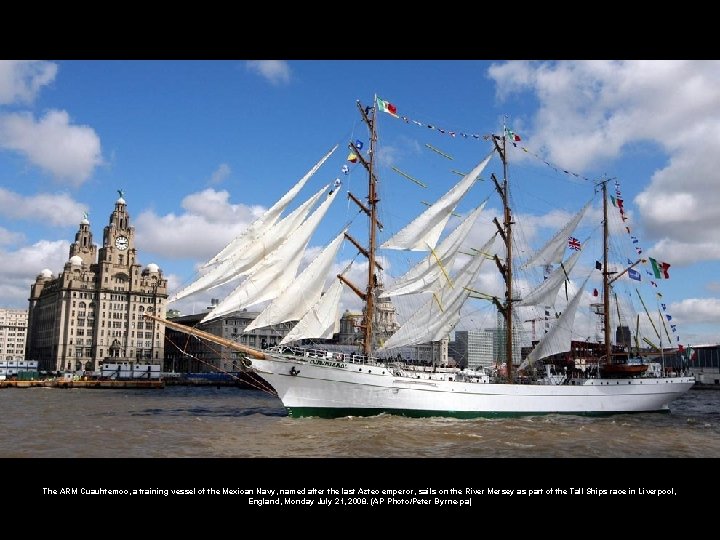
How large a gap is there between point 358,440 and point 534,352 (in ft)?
71.6

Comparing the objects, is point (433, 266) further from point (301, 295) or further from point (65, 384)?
point (65, 384)

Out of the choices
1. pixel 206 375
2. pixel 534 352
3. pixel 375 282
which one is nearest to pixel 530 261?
pixel 534 352

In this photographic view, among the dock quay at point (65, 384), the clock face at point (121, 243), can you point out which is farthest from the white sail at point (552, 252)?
the clock face at point (121, 243)

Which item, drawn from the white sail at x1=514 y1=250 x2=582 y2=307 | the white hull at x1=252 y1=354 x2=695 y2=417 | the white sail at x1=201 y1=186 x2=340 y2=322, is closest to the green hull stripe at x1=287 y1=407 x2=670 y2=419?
the white hull at x1=252 y1=354 x2=695 y2=417

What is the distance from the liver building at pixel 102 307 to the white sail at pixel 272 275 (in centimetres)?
11103

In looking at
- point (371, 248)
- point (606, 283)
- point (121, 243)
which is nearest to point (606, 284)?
point (606, 283)

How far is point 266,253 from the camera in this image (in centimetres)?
3466

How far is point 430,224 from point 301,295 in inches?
430

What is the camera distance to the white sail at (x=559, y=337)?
4369cm

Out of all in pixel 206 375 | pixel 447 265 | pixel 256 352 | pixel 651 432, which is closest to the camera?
pixel 651 432

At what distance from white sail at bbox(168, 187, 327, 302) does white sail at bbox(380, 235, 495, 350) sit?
10307mm

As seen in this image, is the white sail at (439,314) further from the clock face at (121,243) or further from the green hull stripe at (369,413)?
the clock face at (121,243)
